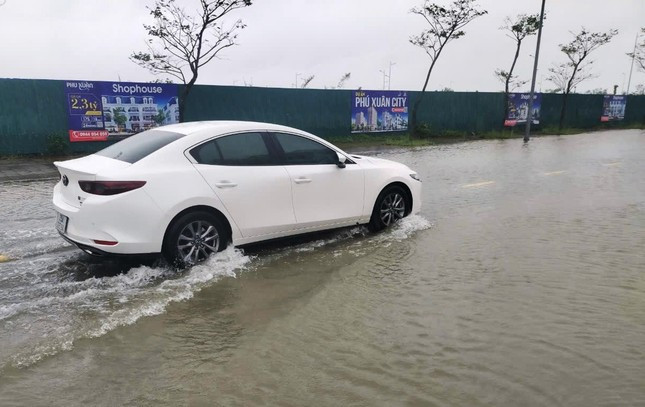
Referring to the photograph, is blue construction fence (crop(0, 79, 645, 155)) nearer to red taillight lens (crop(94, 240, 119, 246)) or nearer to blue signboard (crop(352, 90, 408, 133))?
blue signboard (crop(352, 90, 408, 133))

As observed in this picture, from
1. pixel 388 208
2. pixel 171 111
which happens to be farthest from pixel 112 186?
pixel 171 111

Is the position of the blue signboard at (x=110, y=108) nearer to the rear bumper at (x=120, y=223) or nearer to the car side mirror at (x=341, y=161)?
the car side mirror at (x=341, y=161)

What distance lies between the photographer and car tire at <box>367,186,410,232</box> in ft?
21.2

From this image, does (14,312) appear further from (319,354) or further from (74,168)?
(319,354)

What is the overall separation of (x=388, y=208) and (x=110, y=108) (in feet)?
37.5

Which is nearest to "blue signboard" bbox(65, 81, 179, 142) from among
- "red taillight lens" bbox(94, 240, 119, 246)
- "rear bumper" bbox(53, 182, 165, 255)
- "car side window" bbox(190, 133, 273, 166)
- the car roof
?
the car roof

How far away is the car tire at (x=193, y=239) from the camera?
4.70 metres

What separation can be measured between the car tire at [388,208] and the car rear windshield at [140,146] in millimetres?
2671

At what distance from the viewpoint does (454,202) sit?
28.5ft

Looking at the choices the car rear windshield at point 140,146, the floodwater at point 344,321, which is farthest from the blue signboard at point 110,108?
the car rear windshield at point 140,146

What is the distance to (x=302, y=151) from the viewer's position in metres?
5.77

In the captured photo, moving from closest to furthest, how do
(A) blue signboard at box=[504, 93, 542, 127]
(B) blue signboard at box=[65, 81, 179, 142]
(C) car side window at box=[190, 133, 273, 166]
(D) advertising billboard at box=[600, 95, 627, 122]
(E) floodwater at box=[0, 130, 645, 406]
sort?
(E) floodwater at box=[0, 130, 645, 406], (C) car side window at box=[190, 133, 273, 166], (B) blue signboard at box=[65, 81, 179, 142], (A) blue signboard at box=[504, 93, 542, 127], (D) advertising billboard at box=[600, 95, 627, 122]

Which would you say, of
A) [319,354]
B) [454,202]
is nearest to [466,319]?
[319,354]

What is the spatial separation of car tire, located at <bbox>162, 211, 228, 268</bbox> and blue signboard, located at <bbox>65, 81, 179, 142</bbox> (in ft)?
38.2
